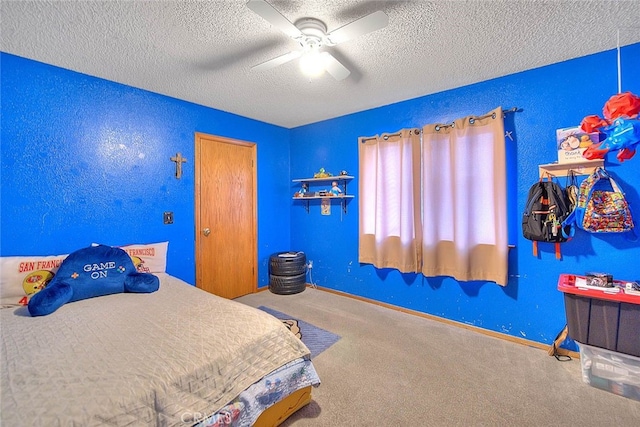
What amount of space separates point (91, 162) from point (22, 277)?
1076 millimetres

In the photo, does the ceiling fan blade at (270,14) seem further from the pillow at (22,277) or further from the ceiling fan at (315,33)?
the pillow at (22,277)

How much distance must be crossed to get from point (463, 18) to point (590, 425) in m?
2.54

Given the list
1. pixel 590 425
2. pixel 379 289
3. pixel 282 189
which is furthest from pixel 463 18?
pixel 282 189

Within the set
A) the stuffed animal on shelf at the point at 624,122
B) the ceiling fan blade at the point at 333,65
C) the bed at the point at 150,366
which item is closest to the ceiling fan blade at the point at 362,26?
the ceiling fan blade at the point at 333,65

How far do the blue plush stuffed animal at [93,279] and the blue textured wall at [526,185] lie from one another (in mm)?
2515

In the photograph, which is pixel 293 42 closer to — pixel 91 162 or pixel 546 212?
pixel 91 162

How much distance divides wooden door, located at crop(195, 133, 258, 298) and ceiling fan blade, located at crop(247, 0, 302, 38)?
2.12 m

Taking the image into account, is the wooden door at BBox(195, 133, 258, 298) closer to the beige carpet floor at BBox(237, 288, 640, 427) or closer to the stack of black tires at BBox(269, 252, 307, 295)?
the stack of black tires at BBox(269, 252, 307, 295)

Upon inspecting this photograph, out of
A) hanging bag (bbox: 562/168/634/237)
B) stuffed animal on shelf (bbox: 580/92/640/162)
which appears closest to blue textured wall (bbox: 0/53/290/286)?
stuffed animal on shelf (bbox: 580/92/640/162)

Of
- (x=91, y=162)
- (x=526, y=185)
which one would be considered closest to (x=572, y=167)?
(x=526, y=185)

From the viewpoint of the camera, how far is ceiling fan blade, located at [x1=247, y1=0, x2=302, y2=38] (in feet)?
4.51

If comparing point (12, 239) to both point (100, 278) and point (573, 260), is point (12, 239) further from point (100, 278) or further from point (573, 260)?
point (573, 260)

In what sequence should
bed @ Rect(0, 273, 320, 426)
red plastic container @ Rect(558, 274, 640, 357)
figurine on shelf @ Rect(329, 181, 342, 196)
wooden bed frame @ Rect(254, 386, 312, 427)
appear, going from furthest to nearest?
figurine on shelf @ Rect(329, 181, 342, 196), red plastic container @ Rect(558, 274, 640, 357), wooden bed frame @ Rect(254, 386, 312, 427), bed @ Rect(0, 273, 320, 426)

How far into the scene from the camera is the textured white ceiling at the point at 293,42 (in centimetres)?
168
